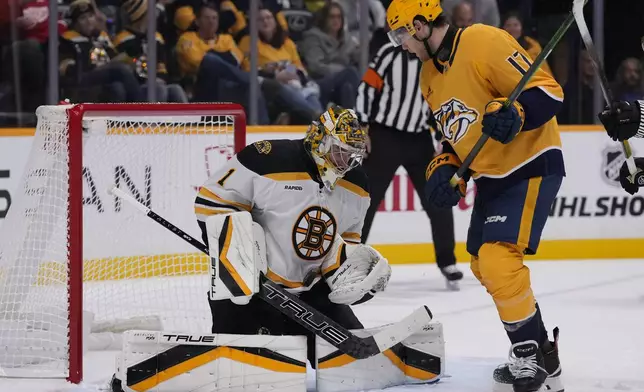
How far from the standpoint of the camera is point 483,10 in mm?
6270

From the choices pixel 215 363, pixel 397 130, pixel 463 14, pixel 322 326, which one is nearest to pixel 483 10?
pixel 463 14

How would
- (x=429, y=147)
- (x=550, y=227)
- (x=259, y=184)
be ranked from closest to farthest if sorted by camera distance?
1. (x=259, y=184)
2. (x=429, y=147)
3. (x=550, y=227)

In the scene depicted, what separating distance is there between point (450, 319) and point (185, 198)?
1168mm

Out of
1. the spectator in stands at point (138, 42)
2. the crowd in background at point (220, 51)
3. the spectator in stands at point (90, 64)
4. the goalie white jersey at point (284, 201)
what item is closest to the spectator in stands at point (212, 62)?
the crowd in background at point (220, 51)

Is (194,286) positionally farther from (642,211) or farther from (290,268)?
(642,211)

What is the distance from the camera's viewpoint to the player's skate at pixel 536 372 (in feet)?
9.86

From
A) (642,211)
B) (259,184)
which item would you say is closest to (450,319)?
(259,184)

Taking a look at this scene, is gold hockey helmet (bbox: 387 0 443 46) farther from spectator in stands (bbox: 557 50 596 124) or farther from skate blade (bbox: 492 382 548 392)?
spectator in stands (bbox: 557 50 596 124)

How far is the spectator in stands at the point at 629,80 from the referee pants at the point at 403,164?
1999 mm

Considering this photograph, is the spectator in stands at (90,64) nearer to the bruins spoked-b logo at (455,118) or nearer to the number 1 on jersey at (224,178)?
the number 1 on jersey at (224,178)

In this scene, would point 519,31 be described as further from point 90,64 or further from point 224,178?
point 224,178

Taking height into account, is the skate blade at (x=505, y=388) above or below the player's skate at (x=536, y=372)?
below

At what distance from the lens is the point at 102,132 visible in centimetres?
352

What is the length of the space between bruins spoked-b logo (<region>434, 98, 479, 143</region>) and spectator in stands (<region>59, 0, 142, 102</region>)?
9.62 ft
